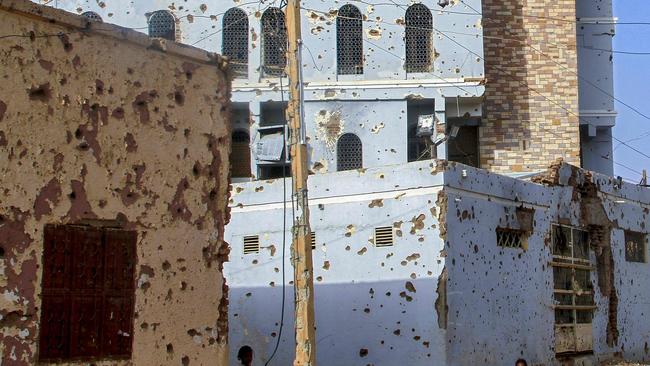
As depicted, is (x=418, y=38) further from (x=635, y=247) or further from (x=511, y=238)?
(x=511, y=238)

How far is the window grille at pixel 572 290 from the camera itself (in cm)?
1658

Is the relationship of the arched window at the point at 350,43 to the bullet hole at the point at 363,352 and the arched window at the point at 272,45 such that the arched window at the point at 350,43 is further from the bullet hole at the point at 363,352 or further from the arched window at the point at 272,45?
the bullet hole at the point at 363,352

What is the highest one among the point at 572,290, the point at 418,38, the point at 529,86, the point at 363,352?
the point at 418,38

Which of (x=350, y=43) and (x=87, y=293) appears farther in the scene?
(x=350, y=43)

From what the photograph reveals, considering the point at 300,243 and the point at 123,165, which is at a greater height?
the point at 123,165

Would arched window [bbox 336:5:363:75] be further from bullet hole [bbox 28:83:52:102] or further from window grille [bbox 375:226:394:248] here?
bullet hole [bbox 28:83:52:102]

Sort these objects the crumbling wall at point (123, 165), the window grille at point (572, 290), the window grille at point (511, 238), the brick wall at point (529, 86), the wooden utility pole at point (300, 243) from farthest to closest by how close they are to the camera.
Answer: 1. the brick wall at point (529, 86)
2. the window grille at point (572, 290)
3. the window grille at point (511, 238)
4. the wooden utility pole at point (300, 243)
5. the crumbling wall at point (123, 165)

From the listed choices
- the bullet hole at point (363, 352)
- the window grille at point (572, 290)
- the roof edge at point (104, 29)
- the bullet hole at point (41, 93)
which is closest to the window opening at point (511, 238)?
the window grille at point (572, 290)

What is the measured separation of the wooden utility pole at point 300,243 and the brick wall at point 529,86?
1199cm

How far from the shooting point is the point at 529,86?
23109 millimetres

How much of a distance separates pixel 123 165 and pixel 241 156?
42.3ft

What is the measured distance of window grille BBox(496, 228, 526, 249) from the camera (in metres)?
15.3

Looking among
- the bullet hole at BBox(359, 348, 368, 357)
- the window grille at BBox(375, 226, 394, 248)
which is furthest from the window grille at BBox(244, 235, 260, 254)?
the bullet hole at BBox(359, 348, 368, 357)

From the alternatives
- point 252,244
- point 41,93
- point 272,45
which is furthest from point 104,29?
point 272,45
